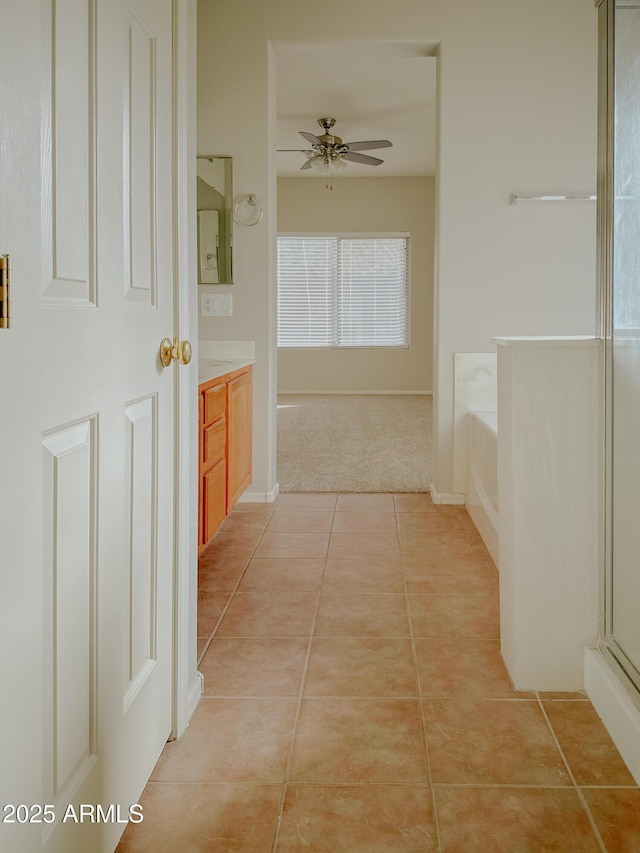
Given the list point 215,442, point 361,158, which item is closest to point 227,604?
point 215,442

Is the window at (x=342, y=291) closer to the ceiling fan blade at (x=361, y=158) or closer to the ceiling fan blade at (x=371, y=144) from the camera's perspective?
the ceiling fan blade at (x=361, y=158)

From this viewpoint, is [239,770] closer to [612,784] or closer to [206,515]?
[612,784]

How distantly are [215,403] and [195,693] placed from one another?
4.79 feet

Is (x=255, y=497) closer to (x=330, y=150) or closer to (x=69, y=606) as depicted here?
(x=69, y=606)

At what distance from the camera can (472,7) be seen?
12.8 feet

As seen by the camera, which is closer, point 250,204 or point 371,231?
point 250,204

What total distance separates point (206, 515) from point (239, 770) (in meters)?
1.45

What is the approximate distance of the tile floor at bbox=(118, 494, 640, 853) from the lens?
140cm

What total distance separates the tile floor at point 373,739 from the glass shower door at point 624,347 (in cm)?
30

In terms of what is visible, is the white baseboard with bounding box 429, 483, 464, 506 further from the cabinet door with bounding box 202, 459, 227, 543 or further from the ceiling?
the ceiling

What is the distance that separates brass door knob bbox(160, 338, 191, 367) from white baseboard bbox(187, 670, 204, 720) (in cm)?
83

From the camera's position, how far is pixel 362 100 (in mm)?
6352

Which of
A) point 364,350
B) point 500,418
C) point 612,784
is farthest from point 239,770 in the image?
point 364,350

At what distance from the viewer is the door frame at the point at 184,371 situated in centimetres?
168
